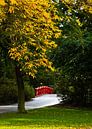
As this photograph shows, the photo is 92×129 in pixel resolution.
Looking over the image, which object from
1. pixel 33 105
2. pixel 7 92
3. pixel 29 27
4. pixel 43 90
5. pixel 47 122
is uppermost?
pixel 29 27

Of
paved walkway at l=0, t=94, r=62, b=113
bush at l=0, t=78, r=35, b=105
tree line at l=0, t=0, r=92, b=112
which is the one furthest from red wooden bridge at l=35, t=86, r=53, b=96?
bush at l=0, t=78, r=35, b=105

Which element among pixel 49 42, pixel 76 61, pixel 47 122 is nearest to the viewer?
pixel 49 42

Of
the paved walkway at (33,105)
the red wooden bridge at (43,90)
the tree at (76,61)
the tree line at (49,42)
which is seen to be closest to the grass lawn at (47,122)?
the tree line at (49,42)

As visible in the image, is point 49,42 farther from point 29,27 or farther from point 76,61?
point 76,61

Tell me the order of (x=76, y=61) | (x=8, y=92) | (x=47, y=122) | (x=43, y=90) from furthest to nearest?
1. (x=43, y=90)
2. (x=8, y=92)
3. (x=76, y=61)
4. (x=47, y=122)

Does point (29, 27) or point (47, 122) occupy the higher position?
point (29, 27)

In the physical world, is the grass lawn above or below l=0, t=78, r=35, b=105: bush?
above

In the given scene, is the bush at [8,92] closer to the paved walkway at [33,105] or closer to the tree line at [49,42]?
the tree line at [49,42]

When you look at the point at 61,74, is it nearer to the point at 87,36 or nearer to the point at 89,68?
the point at 89,68

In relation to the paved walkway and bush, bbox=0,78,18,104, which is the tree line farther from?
the paved walkway

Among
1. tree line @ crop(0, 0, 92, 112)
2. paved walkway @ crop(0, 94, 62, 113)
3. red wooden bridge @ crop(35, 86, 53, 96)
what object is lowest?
red wooden bridge @ crop(35, 86, 53, 96)

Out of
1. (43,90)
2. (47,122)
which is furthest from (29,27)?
(43,90)

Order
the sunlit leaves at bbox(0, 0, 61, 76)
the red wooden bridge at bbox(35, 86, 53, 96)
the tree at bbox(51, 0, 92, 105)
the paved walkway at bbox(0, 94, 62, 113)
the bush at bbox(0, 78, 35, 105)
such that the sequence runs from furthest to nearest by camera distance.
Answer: the red wooden bridge at bbox(35, 86, 53, 96)
the bush at bbox(0, 78, 35, 105)
the paved walkway at bbox(0, 94, 62, 113)
the tree at bbox(51, 0, 92, 105)
the sunlit leaves at bbox(0, 0, 61, 76)

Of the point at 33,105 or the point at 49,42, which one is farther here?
the point at 33,105
